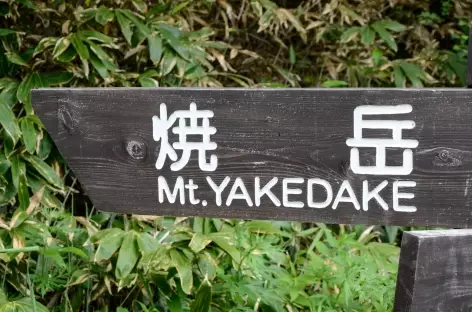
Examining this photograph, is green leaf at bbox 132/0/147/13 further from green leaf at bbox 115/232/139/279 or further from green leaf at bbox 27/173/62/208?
green leaf at bbox 115/232/139/279

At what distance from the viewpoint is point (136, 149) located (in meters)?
1.24

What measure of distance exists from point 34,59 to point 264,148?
1.32 meters

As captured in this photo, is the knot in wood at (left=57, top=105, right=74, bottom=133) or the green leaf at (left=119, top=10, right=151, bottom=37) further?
the green leaf at (left=119, top=10, right=151, bottom=37)

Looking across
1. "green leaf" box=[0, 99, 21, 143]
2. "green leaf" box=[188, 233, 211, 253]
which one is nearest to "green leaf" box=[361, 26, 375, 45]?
"green leaf" box=[188, 233, 211, 253]

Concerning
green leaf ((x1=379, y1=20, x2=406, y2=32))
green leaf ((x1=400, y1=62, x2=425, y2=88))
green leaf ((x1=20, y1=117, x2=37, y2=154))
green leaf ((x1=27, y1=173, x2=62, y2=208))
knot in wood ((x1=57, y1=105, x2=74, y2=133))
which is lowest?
green leaf ((x1=27, y1=173, x2=62, y2=208))

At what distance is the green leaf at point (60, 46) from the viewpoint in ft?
6.77

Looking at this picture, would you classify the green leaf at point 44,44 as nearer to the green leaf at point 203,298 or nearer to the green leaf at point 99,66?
the green leaf at point 99,66

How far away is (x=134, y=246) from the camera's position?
1815 mm

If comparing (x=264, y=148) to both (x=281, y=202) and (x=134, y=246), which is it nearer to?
(x=281, y=202)

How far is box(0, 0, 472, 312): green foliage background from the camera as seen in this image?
174 centimetres

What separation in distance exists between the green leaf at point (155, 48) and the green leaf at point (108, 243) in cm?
61

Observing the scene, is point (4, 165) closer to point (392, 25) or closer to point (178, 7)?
Result: point (178, 7)

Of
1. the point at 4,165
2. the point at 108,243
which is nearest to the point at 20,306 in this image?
the point at 108,243

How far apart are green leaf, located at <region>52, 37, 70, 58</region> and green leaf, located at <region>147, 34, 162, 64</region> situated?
0.85ft
